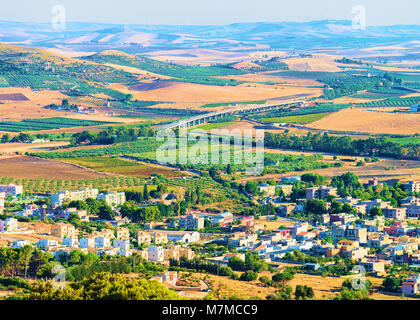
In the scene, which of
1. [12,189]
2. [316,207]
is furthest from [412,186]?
[12,189]

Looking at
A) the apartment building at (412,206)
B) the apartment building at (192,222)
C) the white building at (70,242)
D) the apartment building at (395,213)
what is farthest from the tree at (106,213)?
the apartment building at (412,206)

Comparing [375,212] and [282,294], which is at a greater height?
[282,294]

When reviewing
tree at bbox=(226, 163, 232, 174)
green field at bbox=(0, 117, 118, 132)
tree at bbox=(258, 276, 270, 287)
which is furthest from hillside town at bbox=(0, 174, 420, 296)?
green field at bbox=(0, 117, 118, 132)

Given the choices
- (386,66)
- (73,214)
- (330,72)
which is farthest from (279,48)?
(73,214)

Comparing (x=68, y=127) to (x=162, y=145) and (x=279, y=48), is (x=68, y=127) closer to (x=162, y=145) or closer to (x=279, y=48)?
(x=162, y=145)

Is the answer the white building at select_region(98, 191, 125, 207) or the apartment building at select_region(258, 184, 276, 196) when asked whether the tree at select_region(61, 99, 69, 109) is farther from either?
the white building at select_region(98, 191, 125, 207)

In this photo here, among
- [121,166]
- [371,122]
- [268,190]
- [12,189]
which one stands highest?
[12,189]

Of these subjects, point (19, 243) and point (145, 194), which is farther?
point (145, 194)

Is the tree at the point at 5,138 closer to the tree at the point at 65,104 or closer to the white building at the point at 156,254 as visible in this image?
the tree at the point at 65,104

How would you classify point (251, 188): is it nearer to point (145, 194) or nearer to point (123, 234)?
point (145, 194)
